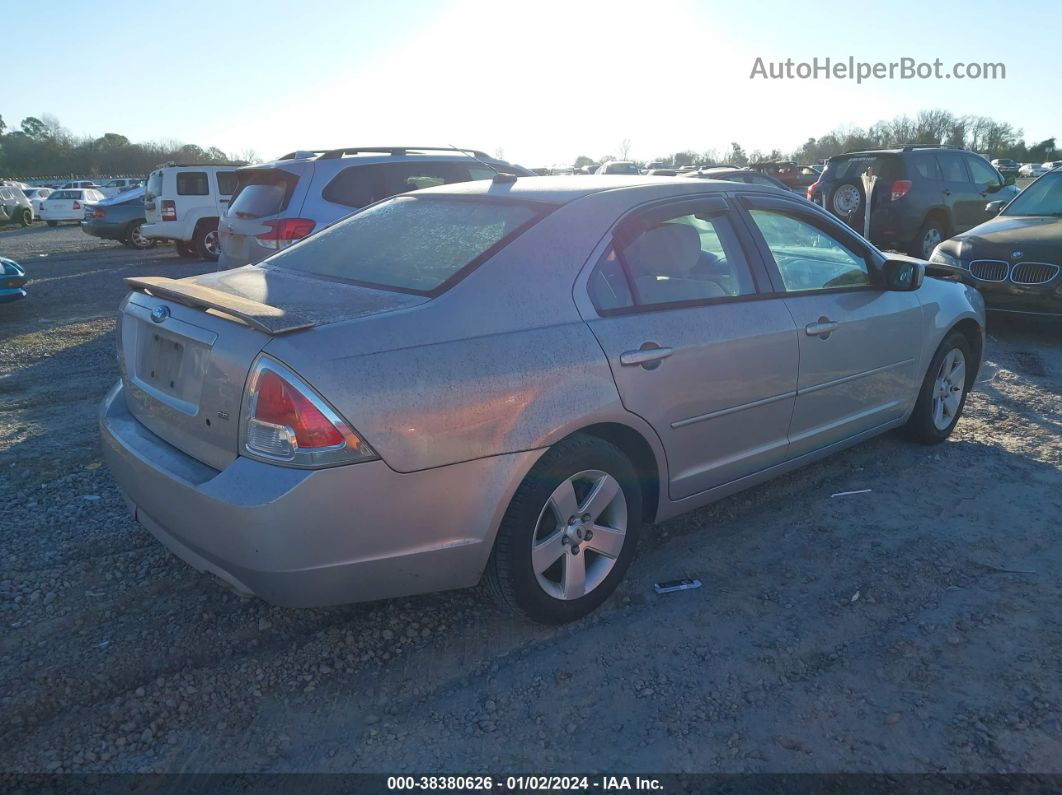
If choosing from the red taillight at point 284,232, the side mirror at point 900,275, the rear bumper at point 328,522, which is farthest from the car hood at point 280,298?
the red taillight at point 284,232

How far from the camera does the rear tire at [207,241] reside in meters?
16.4

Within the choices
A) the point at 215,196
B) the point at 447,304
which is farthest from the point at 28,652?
the point at 215,196

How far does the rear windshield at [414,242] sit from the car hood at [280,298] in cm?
11

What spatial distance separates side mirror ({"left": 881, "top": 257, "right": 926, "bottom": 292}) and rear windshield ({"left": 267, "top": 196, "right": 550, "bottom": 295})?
2136mm

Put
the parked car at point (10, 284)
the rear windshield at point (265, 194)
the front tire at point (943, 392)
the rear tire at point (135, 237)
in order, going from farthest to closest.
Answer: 1. the rear tire at point (135, 237)
2. the parked car at point (10, 284)
3. the rear windshield at point (265, 194)
4. the front tire at point (943, 392)

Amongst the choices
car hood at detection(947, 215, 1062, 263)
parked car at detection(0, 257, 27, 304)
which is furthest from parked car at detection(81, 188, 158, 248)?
car hood at detection(947, 215, 1062, 263)

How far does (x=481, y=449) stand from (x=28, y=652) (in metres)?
1.81

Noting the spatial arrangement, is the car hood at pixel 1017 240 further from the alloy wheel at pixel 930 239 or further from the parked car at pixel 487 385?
the parked car at pixel 487 385

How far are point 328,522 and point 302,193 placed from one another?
18.9 ft

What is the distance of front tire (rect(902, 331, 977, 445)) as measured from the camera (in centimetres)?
490

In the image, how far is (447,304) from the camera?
2820 millimetres

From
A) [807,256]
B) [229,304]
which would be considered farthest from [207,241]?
[229,304]

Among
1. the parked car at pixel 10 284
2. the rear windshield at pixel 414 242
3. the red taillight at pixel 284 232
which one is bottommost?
the parked car at pixel 10 284

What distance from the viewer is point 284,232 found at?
24.1ft
